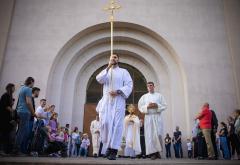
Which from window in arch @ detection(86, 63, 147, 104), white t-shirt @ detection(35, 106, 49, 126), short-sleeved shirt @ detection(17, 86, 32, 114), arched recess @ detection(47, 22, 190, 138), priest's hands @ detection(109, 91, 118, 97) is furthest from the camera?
window in arch @ detection(86, 63, 147, 104)

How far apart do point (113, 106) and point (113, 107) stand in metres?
0.02

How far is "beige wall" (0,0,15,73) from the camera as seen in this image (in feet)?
44.4

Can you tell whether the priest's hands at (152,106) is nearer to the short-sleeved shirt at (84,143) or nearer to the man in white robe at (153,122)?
the man in white robe at (153,122)

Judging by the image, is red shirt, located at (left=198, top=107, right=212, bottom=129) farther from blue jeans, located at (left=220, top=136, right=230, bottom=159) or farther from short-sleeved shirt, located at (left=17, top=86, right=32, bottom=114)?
short-sleeved shirt, located at (left=17, top=86, right=32, bottom=114)

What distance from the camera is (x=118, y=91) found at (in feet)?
19.6

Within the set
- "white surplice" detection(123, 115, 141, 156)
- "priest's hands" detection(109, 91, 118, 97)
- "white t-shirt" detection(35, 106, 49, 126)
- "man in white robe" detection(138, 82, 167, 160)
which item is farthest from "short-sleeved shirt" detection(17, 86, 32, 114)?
"white surplice" detection(123, 115, 141, 156)

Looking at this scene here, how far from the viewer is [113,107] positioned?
5953 mm

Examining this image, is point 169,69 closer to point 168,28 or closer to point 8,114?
point 168,28

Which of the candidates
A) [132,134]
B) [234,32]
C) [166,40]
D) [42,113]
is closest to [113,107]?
[42,113]

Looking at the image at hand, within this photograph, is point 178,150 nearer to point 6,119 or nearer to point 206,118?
point 206,118

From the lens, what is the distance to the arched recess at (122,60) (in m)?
13.9

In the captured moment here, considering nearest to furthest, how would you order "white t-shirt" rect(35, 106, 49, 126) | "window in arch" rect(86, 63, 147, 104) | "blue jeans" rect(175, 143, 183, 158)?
"white t-shirt" rect(35, 106, 49, 126) < "blue jeans" rect(175, 143, 183, 158) < "window in arch" rect(86, 63, 147, 104)

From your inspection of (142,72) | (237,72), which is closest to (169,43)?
(142,72)

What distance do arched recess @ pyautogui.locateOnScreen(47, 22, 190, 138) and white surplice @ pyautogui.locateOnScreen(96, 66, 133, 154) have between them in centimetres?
784
